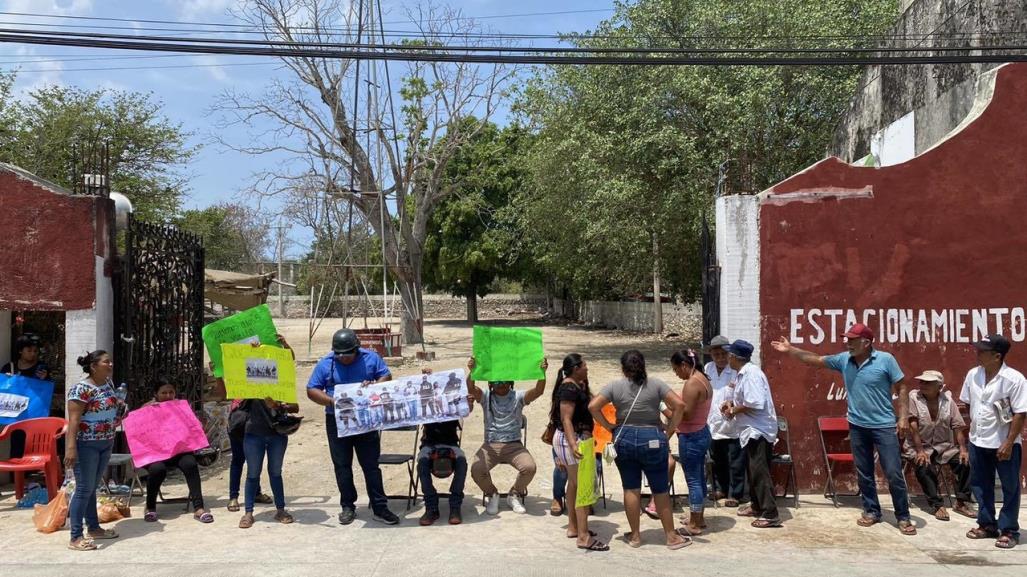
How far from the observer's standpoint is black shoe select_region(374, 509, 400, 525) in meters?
6.57

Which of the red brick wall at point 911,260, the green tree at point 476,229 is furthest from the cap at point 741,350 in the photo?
the green tree at point 476,229

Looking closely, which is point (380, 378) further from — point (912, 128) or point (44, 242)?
point (912, 128)

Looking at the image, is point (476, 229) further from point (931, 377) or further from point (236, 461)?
point (931, 377)

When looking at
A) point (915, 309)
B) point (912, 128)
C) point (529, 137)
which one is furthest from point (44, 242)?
point (529, 137)

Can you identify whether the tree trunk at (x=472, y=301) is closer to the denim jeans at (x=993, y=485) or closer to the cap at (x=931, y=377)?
the cap at (x=931, y=377)

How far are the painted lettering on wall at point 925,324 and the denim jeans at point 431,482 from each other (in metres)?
3.64

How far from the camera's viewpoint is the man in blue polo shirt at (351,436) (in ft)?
21.7

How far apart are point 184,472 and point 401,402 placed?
83.2 inches

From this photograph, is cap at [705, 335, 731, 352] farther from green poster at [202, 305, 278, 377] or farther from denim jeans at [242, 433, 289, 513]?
green poster at [202, 305, 278, 377]

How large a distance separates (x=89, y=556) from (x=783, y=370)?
20.7 feet

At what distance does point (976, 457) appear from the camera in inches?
239

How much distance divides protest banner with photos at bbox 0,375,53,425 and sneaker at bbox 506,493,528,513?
485cm

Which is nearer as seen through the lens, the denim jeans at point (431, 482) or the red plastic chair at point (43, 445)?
the denim jeans at point (431, 482)

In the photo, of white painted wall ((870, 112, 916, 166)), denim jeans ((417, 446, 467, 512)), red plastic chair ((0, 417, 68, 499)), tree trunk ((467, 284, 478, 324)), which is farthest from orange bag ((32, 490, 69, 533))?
tree trunk ((467, 284, 478, 324))
